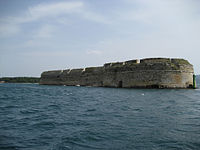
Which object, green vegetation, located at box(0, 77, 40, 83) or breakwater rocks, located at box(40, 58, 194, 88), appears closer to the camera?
breakwater rocks, located at box(40, 58, 194, 88)

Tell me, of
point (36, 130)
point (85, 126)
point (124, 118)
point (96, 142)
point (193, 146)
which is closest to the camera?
point (193, 146)

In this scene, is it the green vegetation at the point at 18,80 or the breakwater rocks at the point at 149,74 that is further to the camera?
the green vegetation at the point at 18,80

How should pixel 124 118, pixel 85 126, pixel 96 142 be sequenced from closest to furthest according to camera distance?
pixel 96 142 < pixel 85 126 < pixel 124 118

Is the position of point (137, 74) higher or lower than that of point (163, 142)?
higher

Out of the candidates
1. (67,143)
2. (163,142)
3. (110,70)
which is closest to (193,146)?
(163,142)

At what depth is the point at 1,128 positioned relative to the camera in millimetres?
6027

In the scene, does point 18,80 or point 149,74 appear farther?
point 18,80

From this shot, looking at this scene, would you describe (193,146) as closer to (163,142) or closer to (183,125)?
(163,142)

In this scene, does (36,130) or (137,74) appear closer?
(36,130)

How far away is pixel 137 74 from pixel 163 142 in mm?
22100

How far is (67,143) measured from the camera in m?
4.74

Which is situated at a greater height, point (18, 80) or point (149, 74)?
point (149, 74)

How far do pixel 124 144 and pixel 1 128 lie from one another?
374cm

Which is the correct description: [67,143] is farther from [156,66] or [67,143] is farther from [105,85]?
[105,85]
